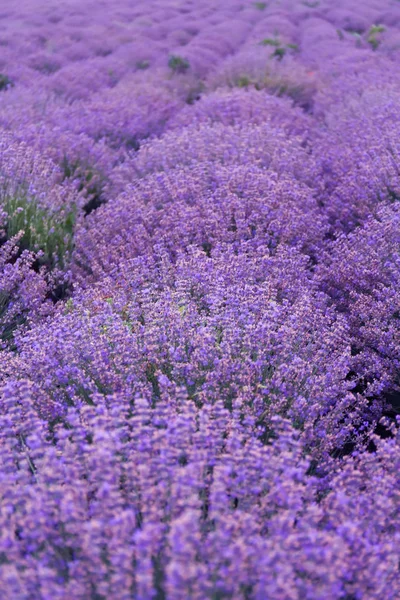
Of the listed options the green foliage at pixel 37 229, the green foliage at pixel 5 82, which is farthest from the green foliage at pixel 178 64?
the green foliage at pixel 37 229

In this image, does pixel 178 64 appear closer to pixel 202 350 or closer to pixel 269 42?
pixel 269 42

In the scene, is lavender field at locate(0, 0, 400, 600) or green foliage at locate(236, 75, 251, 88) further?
green foliage at locate(236, 75, 251, 88)

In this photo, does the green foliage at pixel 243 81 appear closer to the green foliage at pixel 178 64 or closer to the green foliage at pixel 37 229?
the green foliage at pixel 178 64

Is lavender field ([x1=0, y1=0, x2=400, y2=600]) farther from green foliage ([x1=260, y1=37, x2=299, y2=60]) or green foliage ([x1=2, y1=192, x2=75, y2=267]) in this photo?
green foliage ([x1=260, y1=37, x2=299, y2=60])

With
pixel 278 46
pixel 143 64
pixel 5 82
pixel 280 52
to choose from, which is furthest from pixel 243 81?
pixel 5 82

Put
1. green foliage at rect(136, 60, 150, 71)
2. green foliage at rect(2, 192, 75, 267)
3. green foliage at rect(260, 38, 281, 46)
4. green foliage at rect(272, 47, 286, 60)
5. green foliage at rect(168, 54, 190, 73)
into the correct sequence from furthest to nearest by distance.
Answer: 1. green foliage at rect(260, 38, 281, 46)
2. green foliage at rect(136, 60, 150, 71)
3. green foliage at rect(272, 47, 286, 60)
4. green foliage at rect(168, 54, 190, 73)
5. green foliage at rect(2, 192, 75, 267)

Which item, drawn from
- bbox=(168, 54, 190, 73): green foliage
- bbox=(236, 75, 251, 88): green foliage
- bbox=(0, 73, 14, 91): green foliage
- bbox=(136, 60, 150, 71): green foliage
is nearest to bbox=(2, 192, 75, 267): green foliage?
bbox=(0, 73, 14, 91): green foliage

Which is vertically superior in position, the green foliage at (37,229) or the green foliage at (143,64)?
the green foliage at (143,64)
